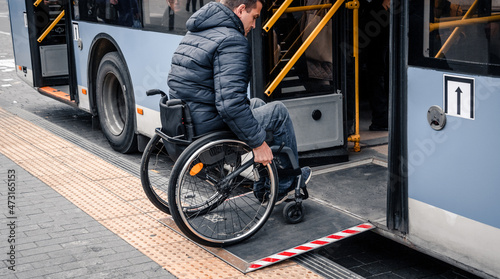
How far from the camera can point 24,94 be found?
37.6ft

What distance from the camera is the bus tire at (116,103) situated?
7.08 metres

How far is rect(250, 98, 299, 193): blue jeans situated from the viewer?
15.3 feet

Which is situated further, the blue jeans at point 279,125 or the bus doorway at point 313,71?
the bus doorway at point 313,71

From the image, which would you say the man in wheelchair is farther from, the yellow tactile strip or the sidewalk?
the sidewalk

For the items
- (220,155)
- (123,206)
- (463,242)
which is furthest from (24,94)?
(463,242)

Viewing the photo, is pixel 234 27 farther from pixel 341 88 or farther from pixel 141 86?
pixel 141 86

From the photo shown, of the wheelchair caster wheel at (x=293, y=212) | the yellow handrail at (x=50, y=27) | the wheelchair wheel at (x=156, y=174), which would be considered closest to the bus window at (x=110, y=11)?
the yellow handrail at (x=50, y=27)

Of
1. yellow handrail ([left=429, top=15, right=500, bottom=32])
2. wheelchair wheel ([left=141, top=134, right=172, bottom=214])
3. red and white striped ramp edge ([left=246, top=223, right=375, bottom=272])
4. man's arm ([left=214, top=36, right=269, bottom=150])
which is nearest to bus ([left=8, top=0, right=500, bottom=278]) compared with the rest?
yellow handrail ([left=429, top=15, right=500, bottom=32])

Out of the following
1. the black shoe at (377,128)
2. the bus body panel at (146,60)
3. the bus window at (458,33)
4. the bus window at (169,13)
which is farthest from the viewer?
the black shoe at (377,128)

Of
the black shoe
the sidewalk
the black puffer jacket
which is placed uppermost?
the black puffer jacket

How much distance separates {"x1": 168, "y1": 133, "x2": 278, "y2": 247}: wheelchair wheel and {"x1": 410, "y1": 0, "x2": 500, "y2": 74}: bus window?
1.34 m

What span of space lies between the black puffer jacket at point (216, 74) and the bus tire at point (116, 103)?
2.66m

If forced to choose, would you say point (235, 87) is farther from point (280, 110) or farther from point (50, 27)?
point (50, 27)

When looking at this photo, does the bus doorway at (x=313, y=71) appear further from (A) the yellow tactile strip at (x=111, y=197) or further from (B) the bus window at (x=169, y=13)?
(A) the yellow tactile strip at (x=111, y=197)
